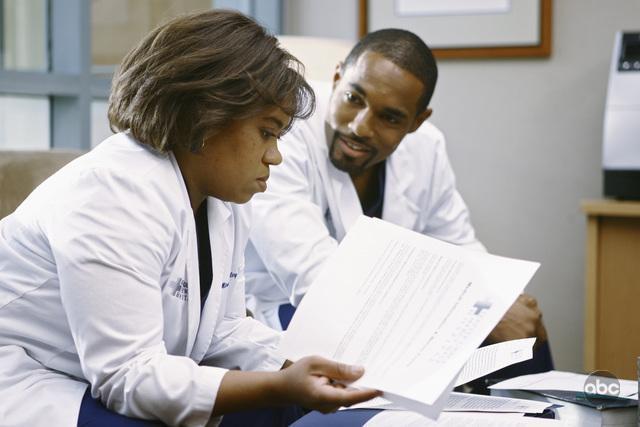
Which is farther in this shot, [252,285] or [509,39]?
[509,39]

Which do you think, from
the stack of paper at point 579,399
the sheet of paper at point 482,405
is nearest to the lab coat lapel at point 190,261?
the sheet of paper at point 482,405

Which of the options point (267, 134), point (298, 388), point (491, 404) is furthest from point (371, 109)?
point (298, 388)

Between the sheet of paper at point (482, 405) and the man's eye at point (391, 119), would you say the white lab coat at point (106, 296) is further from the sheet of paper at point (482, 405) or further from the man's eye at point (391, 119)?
the man's eye at point (391, 119)

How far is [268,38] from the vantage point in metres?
1.12

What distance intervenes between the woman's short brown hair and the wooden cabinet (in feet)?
4.30

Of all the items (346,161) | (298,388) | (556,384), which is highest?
(346,161)

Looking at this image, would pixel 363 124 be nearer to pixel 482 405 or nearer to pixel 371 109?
pixel 371 109

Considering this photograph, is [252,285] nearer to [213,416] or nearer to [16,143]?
[16,143]

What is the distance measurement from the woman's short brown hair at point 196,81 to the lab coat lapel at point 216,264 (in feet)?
0.50

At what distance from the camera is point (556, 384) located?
1270 mm

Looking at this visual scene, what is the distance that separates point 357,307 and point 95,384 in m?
0.31

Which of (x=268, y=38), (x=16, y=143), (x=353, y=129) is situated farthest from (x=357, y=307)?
(x=16, y=143)

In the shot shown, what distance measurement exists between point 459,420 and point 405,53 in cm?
92
